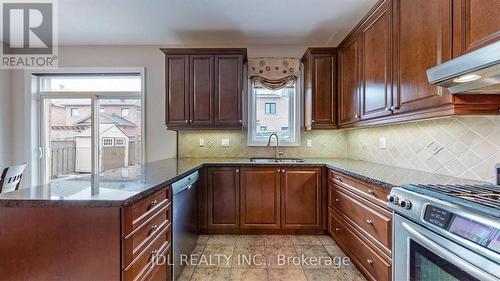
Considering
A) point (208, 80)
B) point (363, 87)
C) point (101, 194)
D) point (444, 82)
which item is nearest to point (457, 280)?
point (444, 82)

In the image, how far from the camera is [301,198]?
3.14 meters

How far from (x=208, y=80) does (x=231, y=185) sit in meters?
1.40

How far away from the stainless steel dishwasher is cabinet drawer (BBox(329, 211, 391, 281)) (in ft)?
5.08

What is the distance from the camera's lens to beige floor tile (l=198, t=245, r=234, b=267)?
2475mm

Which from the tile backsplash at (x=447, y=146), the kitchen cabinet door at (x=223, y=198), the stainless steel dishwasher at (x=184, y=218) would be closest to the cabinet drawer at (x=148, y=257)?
the stainless steel dishwasher at (x=184, y=218)

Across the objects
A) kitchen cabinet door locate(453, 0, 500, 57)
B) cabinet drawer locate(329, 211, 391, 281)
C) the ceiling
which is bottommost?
cabinet drawer locate(329, 211, 391, 281)

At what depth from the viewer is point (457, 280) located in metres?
1.03

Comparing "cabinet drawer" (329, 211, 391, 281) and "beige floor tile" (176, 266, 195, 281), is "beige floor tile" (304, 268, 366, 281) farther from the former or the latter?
"beige floor tile" (176, 266, 195, 281)

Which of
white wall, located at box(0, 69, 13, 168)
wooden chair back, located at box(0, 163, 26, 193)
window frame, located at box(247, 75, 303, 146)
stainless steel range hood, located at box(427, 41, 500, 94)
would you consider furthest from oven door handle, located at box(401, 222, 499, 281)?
white wall, located at box(0, 69, 13, 168)

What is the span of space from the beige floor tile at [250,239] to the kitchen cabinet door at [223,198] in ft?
0.47

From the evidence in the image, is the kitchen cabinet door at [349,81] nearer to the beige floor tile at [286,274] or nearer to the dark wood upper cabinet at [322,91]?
the dark wood upper cabinet at [322,91]

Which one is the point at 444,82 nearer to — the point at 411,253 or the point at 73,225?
the point at 411,253

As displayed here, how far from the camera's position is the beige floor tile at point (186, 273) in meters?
2.21

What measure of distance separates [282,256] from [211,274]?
75 centimetres
